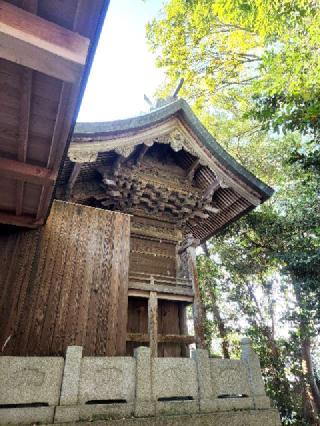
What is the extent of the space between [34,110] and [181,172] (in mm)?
6271

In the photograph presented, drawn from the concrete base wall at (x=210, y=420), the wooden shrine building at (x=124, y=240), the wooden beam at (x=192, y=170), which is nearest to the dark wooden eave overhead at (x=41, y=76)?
the wooden shrine building at (x=124, y=240)

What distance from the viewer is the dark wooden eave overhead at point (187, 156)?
6488 mm

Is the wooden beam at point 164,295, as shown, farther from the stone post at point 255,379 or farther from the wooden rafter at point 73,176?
the wooden rafter at point 73,176

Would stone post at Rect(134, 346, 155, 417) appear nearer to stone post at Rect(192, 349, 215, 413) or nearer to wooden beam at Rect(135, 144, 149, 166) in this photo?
stone post at Rect(192, 349, 215, 413)

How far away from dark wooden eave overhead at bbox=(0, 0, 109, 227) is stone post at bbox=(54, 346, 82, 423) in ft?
8.14

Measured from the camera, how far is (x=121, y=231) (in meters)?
6.38

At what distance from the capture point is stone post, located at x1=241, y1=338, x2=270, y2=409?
4.74 m

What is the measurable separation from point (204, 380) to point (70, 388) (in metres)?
2.14

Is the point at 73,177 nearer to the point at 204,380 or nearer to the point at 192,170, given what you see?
the point at 192,170

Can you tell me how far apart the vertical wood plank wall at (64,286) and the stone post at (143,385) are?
3.72 feet

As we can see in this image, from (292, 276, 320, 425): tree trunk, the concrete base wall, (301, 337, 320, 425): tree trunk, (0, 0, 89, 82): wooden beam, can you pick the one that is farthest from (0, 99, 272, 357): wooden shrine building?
(301, 337, 320, 425): tree trunk

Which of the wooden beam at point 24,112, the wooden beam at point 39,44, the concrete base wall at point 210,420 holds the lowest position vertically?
the concrete base wall at point 210,420

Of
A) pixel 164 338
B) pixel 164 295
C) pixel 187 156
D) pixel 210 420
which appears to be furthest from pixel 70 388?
pixel 187 156

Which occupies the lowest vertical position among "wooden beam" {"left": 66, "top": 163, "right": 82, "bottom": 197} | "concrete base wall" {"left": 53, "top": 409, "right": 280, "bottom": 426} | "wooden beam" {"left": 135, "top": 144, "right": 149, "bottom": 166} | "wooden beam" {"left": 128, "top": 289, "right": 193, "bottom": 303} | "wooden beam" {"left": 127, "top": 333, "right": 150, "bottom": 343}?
"concrete base wall" {"left": 53, "top": 409, "right": 280, "bottom": 426}
